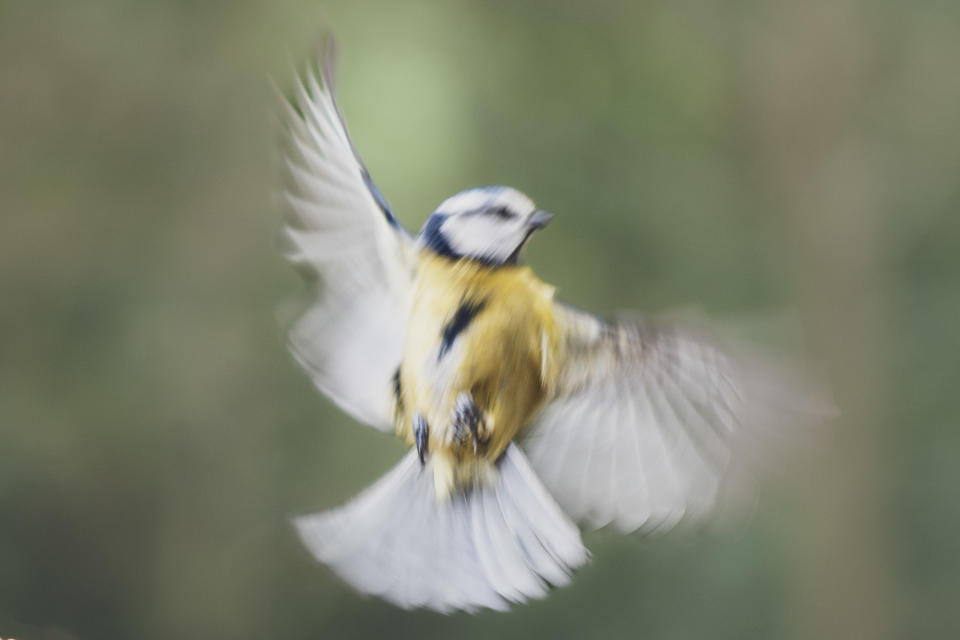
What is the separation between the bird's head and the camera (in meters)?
0.73

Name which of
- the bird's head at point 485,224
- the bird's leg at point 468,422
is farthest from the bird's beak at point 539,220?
the bird's leg at point 468,422

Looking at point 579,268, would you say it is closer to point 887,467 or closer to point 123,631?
point 887,467

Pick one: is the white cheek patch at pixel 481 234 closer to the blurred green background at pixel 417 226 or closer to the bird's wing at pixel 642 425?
the bird's wing at pixel 642 425

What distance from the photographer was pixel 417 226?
2072mm

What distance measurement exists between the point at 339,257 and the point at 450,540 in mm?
216

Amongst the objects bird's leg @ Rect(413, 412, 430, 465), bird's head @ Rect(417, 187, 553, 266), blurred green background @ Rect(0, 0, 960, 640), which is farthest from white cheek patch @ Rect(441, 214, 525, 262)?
blurred green background @ Rect(0, 0, 960, 640)

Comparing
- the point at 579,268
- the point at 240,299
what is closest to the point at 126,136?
the point at 240,299

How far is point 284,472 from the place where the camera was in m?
2.22

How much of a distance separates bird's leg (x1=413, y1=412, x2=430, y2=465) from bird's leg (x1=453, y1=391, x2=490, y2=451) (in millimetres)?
18

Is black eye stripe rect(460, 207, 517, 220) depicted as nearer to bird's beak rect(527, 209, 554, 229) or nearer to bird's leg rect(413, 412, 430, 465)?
bird's beak rect(527, 209, 554, 229)

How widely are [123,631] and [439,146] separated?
104 cm

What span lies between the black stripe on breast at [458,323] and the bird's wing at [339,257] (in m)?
0.09

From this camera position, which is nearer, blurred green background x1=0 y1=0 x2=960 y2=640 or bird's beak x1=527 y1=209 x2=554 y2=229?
bird's beak x1=527 y1=209 x2=554 y2=229

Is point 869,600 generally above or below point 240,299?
below
